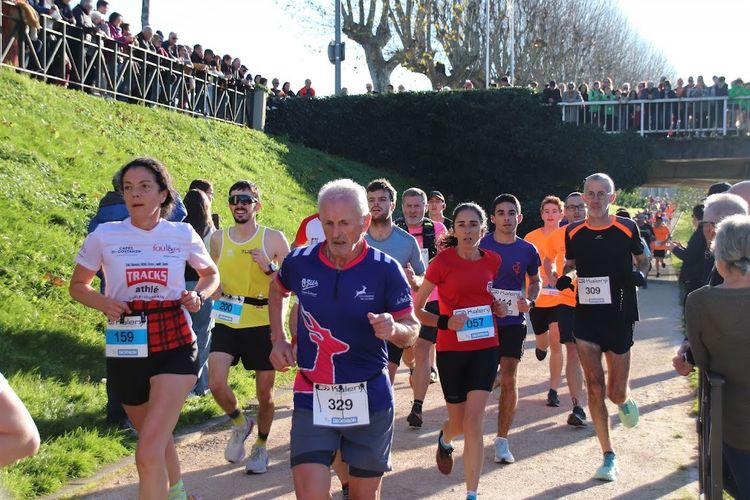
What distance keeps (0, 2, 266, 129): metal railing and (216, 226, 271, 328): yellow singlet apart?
10.4m

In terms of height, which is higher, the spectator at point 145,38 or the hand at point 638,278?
the spectator at point 145,38

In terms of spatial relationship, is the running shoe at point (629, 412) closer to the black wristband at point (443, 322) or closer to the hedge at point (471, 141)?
the black wristband at point (443, 322)

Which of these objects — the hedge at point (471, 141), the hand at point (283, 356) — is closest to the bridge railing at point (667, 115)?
the hedge at point (471, 141)

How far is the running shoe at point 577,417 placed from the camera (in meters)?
8.92

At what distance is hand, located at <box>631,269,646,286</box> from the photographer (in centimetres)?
759

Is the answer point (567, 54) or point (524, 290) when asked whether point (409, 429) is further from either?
point (567, 54)

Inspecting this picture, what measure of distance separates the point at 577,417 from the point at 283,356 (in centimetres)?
485

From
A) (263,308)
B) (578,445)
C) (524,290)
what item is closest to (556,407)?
(578,445)

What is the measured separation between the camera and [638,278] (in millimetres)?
7602

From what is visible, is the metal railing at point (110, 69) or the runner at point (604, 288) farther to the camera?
→ the metal railing at point (110, 69)

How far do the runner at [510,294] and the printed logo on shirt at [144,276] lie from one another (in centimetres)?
291

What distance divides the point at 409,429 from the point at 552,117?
897 inches

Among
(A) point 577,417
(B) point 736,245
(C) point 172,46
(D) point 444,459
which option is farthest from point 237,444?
(C) point 172,46

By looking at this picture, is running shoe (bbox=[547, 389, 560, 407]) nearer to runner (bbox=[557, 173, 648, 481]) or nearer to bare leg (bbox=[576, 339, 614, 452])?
runner (bbox=[557, 173, 648, 481])
